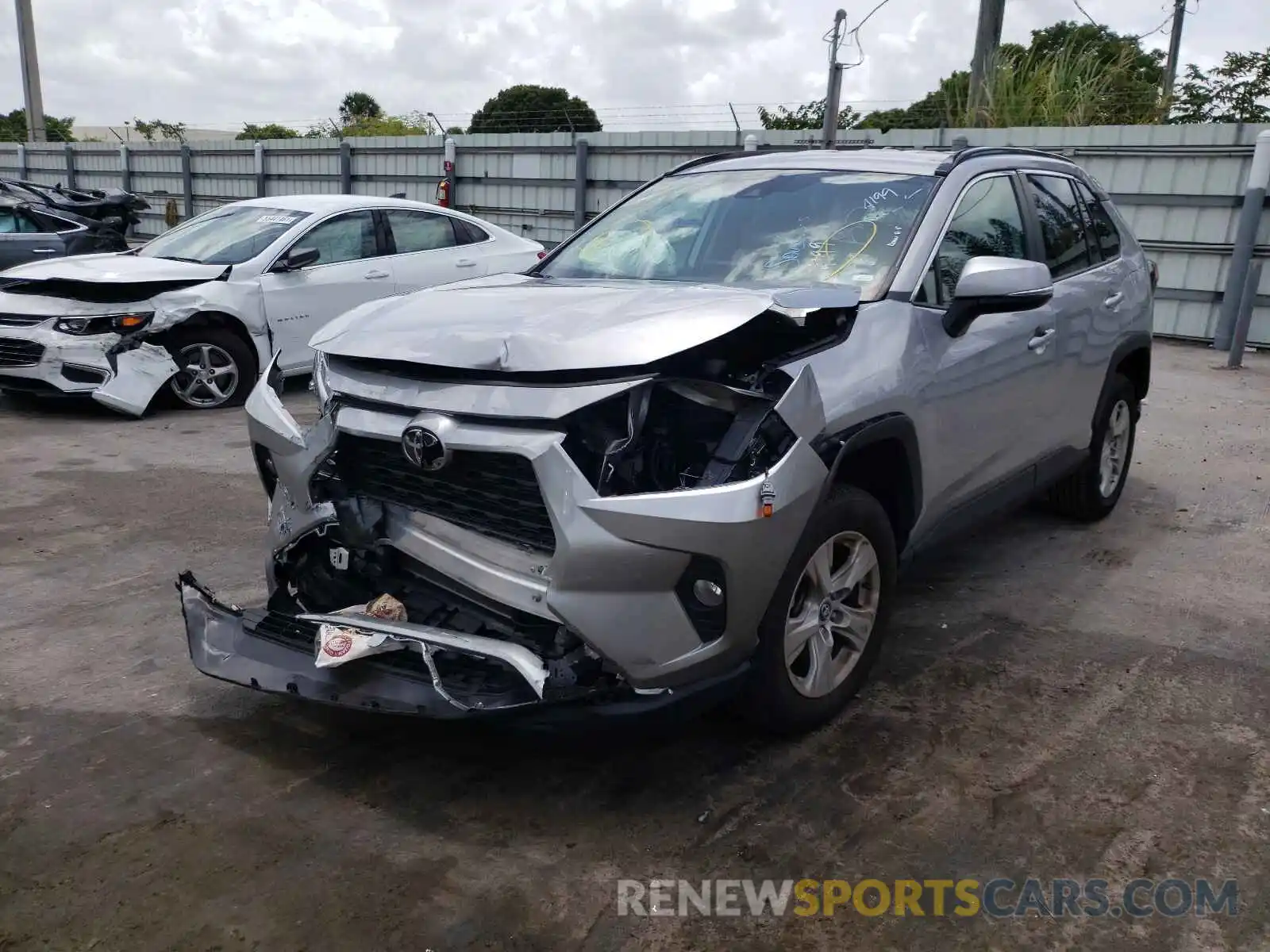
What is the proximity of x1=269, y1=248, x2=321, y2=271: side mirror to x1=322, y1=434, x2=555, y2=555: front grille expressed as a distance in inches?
217

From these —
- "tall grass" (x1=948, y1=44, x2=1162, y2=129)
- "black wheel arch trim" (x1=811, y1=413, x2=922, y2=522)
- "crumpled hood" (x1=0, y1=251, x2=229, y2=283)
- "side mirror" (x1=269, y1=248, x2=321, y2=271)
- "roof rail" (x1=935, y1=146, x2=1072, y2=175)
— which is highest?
"tall grass" (x1=948, y1=44, x2=1162, y2=129)

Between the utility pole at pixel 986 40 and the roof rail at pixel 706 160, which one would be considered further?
the utility pole at pixel 986 40

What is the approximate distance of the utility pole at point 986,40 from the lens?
1462 cm

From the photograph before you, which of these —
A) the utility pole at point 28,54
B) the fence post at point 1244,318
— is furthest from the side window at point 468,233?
the utility pole at point 28,54

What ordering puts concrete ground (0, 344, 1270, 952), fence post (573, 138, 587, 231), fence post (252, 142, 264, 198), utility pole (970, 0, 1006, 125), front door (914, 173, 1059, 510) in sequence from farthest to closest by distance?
fence post (252, 142, 264, 198) < fence post (573, 138, 587, 231) < utility pole (970, 0, 1006, 125) < front door (914, 173, 1059, 510) < concrete ground (0, 344, 1270, 952)

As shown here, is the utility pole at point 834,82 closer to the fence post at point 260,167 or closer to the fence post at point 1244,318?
the fence post at point 1244,318

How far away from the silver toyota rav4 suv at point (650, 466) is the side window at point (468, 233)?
18.8ft

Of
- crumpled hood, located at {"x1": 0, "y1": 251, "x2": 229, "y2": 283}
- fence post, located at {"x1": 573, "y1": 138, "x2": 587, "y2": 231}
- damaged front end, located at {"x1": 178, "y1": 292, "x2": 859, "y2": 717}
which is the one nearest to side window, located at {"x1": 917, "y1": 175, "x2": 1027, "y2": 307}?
damaged front end, located at {"x1": 178, "y1": 292, "x2": 859, "y2": 717}

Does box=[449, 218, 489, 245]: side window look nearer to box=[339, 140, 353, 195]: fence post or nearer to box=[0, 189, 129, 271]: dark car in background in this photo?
box=[0, 189, 129, 271]: dark car in background

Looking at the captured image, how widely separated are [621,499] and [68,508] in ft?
13.8

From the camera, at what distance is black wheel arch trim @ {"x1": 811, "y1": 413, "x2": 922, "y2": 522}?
304 centimetres

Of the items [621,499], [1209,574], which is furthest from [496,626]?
[1209,574]

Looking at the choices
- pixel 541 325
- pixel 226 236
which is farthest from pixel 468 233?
pixel 541 325

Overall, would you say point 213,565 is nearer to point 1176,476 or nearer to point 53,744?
point 53,744
